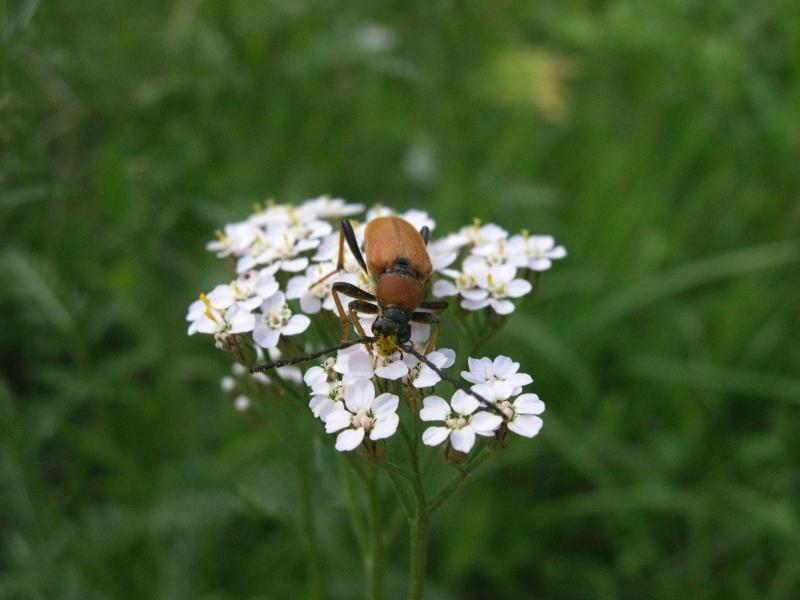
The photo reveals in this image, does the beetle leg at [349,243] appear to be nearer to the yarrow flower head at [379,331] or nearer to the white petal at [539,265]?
the yarrow flower head at [379,331]

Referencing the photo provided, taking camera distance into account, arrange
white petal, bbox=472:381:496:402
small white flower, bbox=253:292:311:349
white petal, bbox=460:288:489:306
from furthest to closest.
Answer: white petal, bbox=460:288:489:306 → small white flower, bbox=253:292:311:349 → white petal, bbox=472:381:496:402

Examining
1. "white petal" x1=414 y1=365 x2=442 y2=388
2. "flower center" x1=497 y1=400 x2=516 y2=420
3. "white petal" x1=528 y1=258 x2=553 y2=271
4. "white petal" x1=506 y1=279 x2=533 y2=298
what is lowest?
"flower center" x1=497 y1=400 x2=516 y2=420

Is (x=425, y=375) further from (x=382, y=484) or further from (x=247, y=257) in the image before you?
(x=382, y=484)

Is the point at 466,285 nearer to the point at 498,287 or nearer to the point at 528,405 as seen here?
the point at 498,287

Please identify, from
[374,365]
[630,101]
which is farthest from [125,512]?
[630,101]

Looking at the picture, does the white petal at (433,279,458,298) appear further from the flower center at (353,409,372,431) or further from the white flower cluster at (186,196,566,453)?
the flower center at (353,409,372,431)

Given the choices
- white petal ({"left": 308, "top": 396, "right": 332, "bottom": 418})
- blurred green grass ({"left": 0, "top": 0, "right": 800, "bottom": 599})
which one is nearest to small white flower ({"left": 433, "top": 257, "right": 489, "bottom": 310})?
white petal ({"left": 308, "top": 396, "right": 332, "bottom": 418})

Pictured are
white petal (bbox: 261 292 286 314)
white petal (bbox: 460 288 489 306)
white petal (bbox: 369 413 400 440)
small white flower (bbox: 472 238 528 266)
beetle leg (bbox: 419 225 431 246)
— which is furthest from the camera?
beetle leg (bbox: 419 225 431 246)

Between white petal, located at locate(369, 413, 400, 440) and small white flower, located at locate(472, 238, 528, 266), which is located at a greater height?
small white flower, located at locate(472, 238, 528, 266)


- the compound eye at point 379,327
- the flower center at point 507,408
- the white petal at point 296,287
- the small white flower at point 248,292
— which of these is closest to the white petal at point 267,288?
the small white flower at point 248,292
